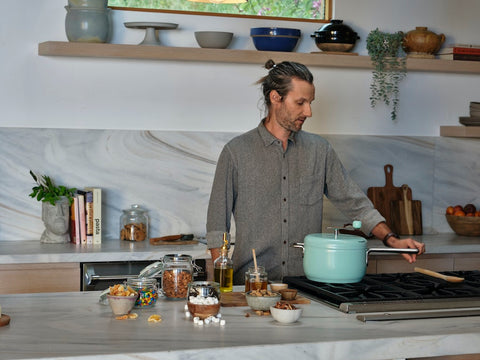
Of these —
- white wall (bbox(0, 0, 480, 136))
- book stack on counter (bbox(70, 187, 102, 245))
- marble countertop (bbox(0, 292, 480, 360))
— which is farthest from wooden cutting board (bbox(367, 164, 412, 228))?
marble countertop (bbox(0, 292, 480, 360))

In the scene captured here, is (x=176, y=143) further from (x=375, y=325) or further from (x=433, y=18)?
(x=375, y=325)

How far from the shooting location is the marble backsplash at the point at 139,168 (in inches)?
169

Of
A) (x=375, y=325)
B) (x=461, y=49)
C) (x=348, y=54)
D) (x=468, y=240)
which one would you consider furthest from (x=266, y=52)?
(x=375, y=325)

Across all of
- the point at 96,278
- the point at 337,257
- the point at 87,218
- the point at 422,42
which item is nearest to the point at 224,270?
the point at 337,257

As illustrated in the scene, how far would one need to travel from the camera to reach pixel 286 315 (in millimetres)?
→ 2262

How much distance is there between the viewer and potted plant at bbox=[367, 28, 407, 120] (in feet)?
15.1

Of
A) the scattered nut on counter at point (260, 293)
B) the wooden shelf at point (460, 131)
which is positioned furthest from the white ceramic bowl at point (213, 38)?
the scattered nut on counter at point (260, 293)

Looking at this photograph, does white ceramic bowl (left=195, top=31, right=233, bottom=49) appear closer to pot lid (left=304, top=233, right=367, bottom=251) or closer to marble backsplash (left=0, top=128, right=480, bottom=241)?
marble backsplash (left=0, top=128, right=480, bottom=241)

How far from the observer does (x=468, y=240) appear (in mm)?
4586

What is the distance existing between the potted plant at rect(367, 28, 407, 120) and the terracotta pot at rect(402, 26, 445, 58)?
0.22 feet

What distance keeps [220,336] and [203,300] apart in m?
0.20

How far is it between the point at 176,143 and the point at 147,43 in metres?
0.62

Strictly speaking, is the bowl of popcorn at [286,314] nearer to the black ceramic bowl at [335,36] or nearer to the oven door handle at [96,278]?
the oven door handle at [96,278]

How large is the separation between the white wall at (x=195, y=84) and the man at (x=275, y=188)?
1127 millimetres
